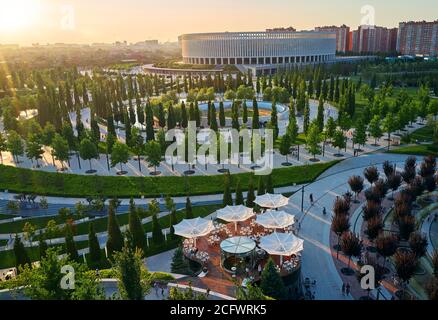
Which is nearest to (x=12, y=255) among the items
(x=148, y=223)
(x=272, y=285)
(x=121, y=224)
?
(x=121, y=224)

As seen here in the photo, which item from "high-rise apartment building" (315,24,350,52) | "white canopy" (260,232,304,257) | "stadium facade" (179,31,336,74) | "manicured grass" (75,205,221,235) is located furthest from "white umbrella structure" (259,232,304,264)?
"high-rise apartment building" (315,24,350,52)

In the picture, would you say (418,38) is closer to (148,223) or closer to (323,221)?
(323,221)

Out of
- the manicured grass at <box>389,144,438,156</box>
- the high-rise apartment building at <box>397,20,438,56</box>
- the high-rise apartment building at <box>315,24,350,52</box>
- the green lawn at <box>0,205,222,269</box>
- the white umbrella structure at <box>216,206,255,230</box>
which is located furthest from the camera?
the high-rise apartment building at <box>315,24,350,52</box>

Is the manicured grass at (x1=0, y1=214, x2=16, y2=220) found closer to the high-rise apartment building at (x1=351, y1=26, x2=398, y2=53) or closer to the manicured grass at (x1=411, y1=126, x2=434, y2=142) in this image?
the manicured grass at (x1=411, y1=126, x2=434, y2=142)

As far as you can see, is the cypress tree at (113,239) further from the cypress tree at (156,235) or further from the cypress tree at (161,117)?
the cypress tree at (161,117)
